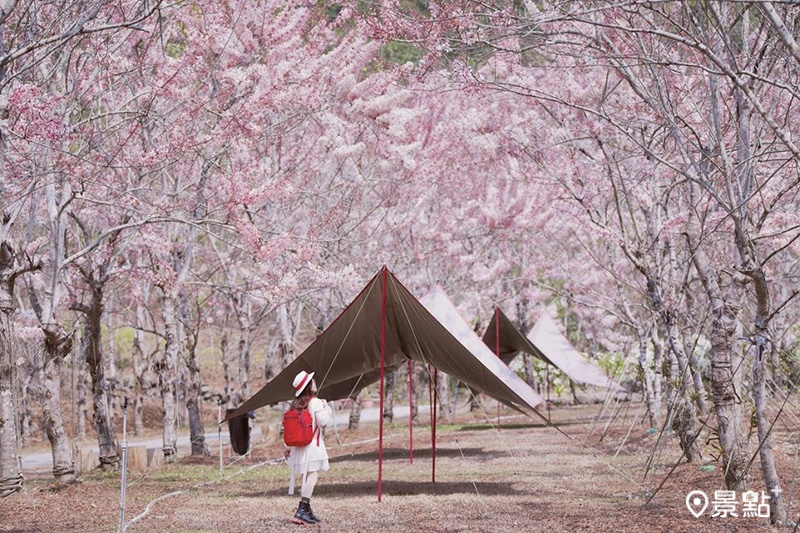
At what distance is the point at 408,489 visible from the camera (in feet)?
36.2

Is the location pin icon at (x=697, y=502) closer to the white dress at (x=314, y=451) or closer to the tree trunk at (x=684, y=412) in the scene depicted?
the tree trunk at (x=684, y=412)

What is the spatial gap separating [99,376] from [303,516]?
6.28 metres

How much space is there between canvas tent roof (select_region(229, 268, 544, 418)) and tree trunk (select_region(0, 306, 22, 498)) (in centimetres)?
268

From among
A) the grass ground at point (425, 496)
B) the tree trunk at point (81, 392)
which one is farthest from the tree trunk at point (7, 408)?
the tree trunk at point (81, 392)

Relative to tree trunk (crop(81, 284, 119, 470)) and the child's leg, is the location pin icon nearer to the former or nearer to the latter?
the child's leg

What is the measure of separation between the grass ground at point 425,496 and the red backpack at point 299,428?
75 cm

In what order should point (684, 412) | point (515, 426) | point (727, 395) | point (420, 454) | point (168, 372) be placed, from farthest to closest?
point (515, 426)
point (420, 454)
point (168, 372)
point (684, 412)
point (727, 395)

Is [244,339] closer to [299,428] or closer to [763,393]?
[299,428]

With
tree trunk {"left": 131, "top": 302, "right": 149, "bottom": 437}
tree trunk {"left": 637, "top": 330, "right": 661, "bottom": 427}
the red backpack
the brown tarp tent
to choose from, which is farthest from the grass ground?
tree trunk {"left": 131, "top": 302, "right": 149, "bottom": 437}

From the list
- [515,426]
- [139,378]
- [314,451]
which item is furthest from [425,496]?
[139,378]

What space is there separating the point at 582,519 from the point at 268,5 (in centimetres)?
1100

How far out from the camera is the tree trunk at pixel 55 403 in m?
11.7

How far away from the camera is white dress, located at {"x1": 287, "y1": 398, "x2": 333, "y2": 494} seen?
866 centimetres

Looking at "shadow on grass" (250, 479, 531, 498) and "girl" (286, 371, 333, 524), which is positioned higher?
"girl" (286, 371, 333, 524)
